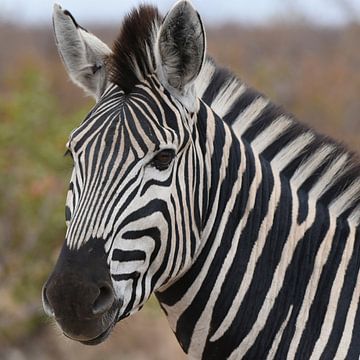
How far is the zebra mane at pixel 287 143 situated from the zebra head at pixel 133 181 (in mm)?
400

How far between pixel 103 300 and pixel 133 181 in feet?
1.75

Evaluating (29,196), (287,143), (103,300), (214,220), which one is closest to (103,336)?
(103,300)

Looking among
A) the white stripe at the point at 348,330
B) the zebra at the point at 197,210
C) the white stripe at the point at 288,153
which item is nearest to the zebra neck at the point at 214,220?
the zebra at the point at 197,210

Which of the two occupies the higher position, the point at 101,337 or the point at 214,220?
the point at 214,220

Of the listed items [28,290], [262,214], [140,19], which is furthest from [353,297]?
[28,290]

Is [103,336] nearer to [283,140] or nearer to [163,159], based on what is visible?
[163,159]

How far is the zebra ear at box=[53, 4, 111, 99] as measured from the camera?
4176 millimetres

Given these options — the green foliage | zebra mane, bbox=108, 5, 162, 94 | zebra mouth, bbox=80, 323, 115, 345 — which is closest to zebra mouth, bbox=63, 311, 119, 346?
zebra mouth, bbox=80, 323, 115, 345

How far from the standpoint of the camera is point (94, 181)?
3633 mm

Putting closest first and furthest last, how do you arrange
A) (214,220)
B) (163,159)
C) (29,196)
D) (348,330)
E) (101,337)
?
(101,337) → (163,159) → (348,330) → (214,220) → (29,196)

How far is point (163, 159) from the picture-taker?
3.72 metres

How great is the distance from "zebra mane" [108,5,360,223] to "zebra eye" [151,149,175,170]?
18.9 inches

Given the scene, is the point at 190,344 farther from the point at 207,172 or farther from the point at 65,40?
the point at 65,40

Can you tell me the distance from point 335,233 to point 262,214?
1.23ft
